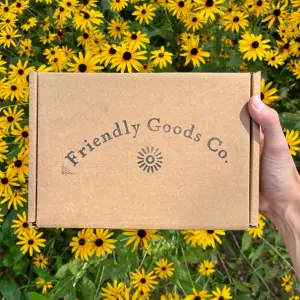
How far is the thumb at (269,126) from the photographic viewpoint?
2.39 feet

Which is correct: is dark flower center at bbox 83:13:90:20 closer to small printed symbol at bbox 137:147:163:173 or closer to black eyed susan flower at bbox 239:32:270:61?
black eyed susan flower at bbox 239:32:270:61

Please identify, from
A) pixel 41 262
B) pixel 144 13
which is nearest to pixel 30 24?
pixel 144 13

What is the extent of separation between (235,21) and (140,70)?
0.40 metres

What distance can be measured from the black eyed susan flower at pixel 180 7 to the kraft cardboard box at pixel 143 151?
701 millimetres

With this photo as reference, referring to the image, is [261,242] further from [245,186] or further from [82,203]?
[82,203]

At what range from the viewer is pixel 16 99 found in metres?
1.34

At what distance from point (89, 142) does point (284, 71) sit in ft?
3.35

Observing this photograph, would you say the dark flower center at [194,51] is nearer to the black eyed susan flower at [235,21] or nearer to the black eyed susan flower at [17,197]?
the black eyed susan flower at [235,21]

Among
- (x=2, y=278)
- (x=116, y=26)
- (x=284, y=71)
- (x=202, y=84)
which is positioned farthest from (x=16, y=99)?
(x=284, y=71)

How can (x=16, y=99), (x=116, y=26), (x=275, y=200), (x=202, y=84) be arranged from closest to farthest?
(x=202, y=84) → (x=275, y=200) → (x=16, y=99) → (x=116, y=26)

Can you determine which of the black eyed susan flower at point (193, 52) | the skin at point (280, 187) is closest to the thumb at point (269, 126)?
the skin at point (280, 187)

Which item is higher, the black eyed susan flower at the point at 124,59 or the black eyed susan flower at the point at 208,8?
the black eyed susan flower at the point at 208,8

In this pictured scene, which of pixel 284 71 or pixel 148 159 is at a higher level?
pixel 284 71

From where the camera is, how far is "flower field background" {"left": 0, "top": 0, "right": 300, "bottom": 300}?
114 centimetres
